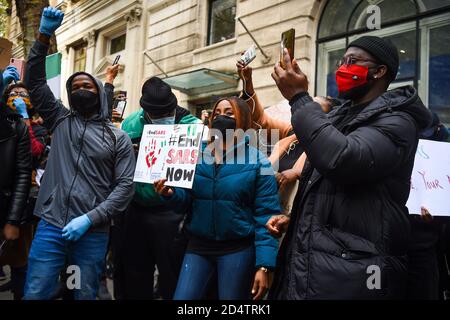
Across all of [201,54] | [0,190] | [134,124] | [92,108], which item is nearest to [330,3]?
[201,54]

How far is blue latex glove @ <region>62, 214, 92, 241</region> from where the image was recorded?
8.41ft

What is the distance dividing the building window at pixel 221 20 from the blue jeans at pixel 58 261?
8885mm

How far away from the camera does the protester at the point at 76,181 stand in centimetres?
263

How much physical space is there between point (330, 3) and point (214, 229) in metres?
7.41

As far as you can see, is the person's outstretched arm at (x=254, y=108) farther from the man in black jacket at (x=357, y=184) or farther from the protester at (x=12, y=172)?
the protester at (x=12, y=172)

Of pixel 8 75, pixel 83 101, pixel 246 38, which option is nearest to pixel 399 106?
pixel 83 101

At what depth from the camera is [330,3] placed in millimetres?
8547

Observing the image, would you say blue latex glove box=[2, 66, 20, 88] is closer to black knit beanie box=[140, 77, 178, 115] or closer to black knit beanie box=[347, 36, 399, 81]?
black knit beanie box=[140, 77, 178, 115]

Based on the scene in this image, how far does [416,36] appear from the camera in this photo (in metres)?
7.20

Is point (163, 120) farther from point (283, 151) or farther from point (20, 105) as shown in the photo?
point (20, 105)

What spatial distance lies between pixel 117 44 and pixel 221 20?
5.91m

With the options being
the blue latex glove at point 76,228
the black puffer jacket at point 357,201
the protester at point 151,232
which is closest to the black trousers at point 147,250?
the protester at point 151,232

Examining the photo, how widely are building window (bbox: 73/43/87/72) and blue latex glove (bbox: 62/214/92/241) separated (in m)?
15.7

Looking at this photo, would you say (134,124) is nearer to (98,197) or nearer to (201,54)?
(98,197)
